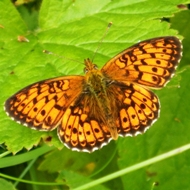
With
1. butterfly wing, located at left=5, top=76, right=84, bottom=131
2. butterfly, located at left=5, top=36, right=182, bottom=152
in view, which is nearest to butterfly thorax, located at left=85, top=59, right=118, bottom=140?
butterfly, located at left=5, top=36, right=182, bottom=152

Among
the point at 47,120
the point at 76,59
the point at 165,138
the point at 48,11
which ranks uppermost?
the point at 48,11

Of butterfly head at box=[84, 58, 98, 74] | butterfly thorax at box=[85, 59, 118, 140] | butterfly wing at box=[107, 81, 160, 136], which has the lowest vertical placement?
butterfly wing at box=[107, 81, 160, 136]

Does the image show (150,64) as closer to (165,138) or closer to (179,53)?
(179,53)

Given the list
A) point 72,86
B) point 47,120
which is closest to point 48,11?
point 72,86

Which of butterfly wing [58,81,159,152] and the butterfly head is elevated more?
the butterfly head

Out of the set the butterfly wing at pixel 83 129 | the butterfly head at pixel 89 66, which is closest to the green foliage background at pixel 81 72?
the butterfly head at pixel 89 66

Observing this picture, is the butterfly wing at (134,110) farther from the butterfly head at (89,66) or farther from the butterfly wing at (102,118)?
the butterfly head at (89,66)

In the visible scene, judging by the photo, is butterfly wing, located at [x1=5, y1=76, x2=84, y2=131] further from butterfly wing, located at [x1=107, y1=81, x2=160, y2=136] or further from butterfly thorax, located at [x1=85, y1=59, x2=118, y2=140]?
butterfly wing, located at [x1=107, y1=81, x2=160, y2=136]
